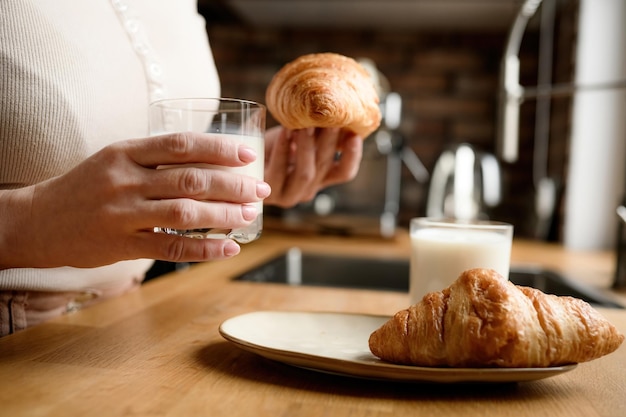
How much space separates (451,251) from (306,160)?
0.96 feet

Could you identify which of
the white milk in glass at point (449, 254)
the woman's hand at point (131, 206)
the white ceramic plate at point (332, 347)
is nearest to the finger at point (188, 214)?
the woman's hand at point (131, 206)

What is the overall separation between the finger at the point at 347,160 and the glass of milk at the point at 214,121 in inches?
12.2

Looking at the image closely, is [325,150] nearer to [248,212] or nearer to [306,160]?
[306,160]

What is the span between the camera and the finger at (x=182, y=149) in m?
0.60

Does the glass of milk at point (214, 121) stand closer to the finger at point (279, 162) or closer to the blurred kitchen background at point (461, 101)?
the finger at point (279, 162)

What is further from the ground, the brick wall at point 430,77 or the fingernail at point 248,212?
the brick wall at point 430,77

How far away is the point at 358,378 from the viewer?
23.7 inches

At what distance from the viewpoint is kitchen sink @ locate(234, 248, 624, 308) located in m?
1.57

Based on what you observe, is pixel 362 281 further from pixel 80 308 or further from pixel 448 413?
pixel 448 413

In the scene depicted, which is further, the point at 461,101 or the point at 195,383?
the point at 461,101

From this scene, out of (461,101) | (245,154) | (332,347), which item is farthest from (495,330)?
(461,101)

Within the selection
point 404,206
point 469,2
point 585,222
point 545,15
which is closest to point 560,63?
point 545,15

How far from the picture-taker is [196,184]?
61 centimetres

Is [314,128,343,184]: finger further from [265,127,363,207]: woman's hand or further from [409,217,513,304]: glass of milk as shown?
[409,217,513,304]: glass of milk
